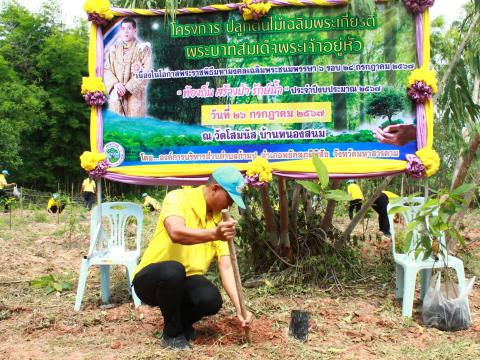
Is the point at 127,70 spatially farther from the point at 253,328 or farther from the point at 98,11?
the point at 253,328

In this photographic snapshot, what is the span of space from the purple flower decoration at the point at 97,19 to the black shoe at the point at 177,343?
2.52m

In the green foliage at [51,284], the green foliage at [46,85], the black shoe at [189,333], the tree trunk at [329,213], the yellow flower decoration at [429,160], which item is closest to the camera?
the black shoe at [189,333]

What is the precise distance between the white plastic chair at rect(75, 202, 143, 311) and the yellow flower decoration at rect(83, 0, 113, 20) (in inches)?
60.3

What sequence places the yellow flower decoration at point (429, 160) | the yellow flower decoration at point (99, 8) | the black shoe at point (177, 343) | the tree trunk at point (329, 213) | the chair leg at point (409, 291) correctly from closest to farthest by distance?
the black shoe at point (177, 343) → the chair leg at point (409, 291) → the yellow flower decoration at point (429, 160) → the yellow flower decoration at point (99, 8) → the tree trunk at point (329, 213)

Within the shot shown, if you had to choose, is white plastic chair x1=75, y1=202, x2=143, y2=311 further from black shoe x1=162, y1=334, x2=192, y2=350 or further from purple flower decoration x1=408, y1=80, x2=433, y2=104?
purple flower decoration x1=408, y1=80, x2=433, y2=104

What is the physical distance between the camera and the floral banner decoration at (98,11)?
4.22 meters

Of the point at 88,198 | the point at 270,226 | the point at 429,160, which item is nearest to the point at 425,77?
the point at 429,160

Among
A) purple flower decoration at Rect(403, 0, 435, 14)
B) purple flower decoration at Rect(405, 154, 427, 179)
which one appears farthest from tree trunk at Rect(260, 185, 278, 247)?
purple flower decoration at Rect(403, 0, 435, 14)

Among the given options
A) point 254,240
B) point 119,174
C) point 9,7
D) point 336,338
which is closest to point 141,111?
point 119,174

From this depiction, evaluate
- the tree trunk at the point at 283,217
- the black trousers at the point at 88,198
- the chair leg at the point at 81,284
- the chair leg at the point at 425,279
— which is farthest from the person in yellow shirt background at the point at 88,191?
the chair leg at the point at 425,279

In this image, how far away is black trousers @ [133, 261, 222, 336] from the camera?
3.01 m

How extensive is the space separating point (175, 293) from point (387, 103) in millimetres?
2199

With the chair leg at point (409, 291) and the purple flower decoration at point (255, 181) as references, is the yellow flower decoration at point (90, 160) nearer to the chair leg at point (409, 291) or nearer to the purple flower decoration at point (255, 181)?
the purple flower decoration at point (255, 181)

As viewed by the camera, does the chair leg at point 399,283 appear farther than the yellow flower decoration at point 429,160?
Yes
